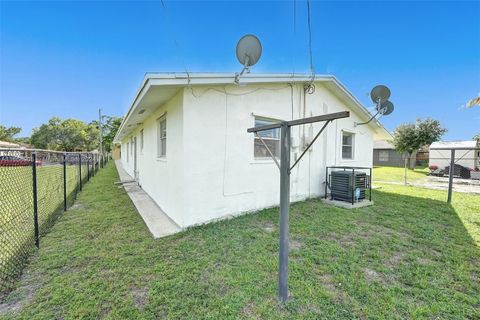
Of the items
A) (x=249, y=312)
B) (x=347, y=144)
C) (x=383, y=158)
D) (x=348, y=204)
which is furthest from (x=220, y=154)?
(x=383, y=158)

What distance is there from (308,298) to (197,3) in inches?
249

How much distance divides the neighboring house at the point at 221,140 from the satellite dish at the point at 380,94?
1231 millimetres

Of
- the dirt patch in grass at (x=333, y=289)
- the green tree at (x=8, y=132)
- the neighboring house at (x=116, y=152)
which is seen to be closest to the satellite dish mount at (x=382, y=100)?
the dirt patch in grass at (x=333, y=289)

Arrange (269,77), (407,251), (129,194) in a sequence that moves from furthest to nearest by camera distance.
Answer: (129,194)
(269,77)
(407,251)

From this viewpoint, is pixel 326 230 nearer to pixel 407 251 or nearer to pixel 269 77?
pixel 407 251

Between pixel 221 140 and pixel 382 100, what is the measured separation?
18.9 feet

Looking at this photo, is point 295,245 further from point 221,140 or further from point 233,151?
point 221,140

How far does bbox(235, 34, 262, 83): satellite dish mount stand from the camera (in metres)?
4.29

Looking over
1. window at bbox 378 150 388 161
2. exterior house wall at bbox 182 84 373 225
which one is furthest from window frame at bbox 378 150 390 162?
exterior house wall at bbox 182 84 373 225

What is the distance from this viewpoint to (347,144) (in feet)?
28.6

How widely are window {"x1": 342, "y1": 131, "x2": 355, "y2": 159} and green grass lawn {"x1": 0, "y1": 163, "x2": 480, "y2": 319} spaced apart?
4.04 metres

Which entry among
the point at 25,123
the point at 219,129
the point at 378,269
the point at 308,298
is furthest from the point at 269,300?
the point at 25,123

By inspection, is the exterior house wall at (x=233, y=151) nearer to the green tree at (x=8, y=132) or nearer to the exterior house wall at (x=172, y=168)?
the exterior house wall at (x=172, y=168)

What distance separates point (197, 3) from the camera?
5293 millimetres
